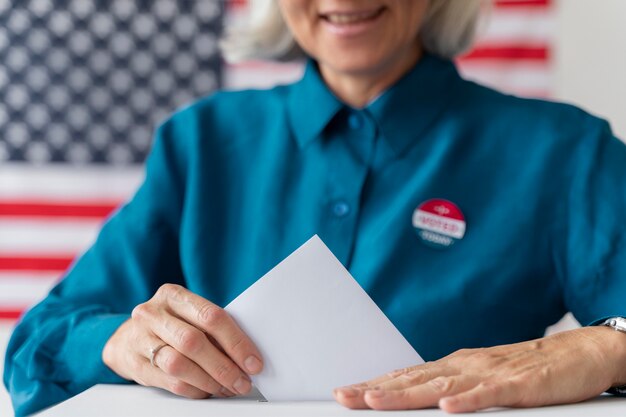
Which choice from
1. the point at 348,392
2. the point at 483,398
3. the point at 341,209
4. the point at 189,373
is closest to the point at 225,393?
the point at 189,373

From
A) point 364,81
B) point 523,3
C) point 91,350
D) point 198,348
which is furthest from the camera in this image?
point 523,3

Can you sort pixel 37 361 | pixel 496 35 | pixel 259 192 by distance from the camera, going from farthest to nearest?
pixel 496 35 → pixel 259 192 → pixel 37 361

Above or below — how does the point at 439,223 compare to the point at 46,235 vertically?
above

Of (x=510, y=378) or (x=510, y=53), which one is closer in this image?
(x=510, y=378)

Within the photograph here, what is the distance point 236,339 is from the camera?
38.9 inches

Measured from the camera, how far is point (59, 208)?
266 centimetres

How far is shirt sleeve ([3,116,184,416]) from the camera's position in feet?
4.29

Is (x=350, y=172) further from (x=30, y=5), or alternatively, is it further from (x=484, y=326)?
(x=30, y=5)

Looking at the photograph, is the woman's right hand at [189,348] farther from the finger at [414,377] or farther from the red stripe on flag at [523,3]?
the red stripe on flag at [523,3]

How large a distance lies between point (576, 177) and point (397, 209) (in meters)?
0.27

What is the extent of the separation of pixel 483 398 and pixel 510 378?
64 mm

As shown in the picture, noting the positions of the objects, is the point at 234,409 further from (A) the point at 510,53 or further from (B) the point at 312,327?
(A) the point at 510,53

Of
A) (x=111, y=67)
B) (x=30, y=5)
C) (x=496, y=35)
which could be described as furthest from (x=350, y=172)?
Result: (x=30, y=5)

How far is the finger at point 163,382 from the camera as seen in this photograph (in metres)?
1.05
